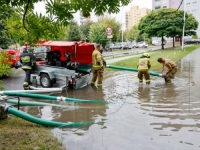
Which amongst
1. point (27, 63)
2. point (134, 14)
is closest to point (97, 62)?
point (27, 63)

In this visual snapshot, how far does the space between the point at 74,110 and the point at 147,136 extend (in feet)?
7.84

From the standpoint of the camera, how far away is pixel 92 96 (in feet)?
26.1

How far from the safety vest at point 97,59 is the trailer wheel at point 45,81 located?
6.05 ft

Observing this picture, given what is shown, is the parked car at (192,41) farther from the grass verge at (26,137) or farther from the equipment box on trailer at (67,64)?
the grass verge at (26,137)

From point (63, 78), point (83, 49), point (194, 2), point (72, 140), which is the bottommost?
point (72, 140)

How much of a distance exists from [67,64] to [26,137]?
486 cm

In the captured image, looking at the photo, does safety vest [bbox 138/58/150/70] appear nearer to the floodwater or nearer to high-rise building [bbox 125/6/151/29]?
the floodwater

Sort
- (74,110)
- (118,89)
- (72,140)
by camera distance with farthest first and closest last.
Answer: (118,89)
(74,110)
(72,140)

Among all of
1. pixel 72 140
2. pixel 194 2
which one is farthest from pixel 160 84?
pixel 194 2

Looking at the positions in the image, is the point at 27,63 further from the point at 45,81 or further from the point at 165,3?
the point at 165,3

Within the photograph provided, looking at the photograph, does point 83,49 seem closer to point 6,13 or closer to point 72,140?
point 72,140

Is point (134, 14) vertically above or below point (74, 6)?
above

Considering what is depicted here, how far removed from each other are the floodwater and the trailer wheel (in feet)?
2.18

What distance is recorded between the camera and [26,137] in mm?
4430
